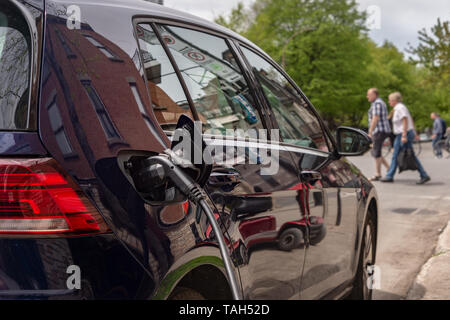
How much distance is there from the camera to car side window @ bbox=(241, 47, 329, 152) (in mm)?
2863

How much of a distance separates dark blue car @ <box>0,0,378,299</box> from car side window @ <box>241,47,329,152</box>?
0.30m

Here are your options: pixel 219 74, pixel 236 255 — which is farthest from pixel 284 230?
pixel 219 74

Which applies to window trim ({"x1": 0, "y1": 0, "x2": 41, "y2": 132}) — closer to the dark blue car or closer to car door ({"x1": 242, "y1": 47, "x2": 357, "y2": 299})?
the dark blue car

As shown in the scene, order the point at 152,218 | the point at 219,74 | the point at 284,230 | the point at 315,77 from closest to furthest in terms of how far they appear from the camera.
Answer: the point at 152,218, the point at 284,230, the point at 219,74, the point at 315,77

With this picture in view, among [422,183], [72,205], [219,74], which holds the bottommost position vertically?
[422,183]

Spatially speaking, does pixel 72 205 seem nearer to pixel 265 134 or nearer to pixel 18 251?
pixel 18 251

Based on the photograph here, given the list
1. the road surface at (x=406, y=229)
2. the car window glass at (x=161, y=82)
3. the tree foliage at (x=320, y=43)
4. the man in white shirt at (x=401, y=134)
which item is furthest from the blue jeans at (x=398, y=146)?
the tree foliage at (x=320, y=43)

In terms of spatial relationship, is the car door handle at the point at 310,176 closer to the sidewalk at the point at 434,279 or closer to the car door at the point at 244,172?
the car door at the point at 244,172

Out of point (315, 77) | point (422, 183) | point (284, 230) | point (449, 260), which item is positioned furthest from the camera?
point (315, 77)

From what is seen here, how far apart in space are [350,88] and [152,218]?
39356mm

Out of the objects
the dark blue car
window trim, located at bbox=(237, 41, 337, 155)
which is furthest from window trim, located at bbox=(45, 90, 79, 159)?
window trim, located at bbox=(237, 41, 337, 155)

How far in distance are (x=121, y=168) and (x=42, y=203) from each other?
0.25 m

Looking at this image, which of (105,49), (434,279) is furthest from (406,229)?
(105,49)
